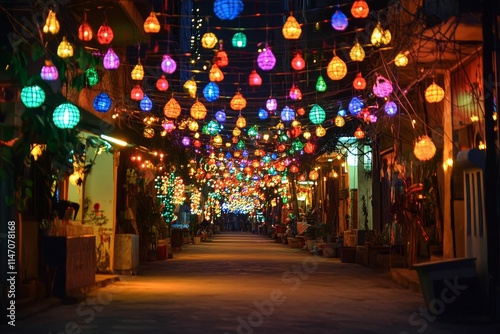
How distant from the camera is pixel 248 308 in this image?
14375 millimetres

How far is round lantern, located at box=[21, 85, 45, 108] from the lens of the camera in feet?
37.9

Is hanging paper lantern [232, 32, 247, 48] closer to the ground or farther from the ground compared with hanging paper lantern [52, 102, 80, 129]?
farther from the ground

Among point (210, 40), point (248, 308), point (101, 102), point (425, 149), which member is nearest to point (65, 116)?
point (210, 40)

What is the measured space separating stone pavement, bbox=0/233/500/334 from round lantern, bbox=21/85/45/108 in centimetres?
327

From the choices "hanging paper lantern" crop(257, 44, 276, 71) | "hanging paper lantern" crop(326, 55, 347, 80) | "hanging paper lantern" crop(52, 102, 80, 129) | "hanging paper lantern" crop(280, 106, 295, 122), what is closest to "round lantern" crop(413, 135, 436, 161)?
"hanging paper lantern" crop(326, 55, 347, 80)

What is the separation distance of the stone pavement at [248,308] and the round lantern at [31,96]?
327cm

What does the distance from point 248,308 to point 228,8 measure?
5.33 metres

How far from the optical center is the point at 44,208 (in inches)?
639

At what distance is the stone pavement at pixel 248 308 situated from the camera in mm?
11922

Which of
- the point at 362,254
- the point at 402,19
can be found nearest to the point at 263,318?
the point at 402,19

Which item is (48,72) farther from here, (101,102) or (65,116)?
(101,102)

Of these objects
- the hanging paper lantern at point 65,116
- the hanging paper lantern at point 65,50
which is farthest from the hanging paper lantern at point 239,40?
the hanging paper lantern at point 65,116

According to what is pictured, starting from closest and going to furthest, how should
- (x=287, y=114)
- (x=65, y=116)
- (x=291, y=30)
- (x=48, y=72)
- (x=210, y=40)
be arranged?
1. (x=48, y=72)
2. (x=65, y=116)
3. (x=291, y=30)
4. (x=210, y=40)
5. (x=287, y=114)

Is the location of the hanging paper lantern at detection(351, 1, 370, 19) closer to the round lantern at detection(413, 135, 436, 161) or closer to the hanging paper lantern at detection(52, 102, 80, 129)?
the round lantern at detection(413, 135, 436, 161)
